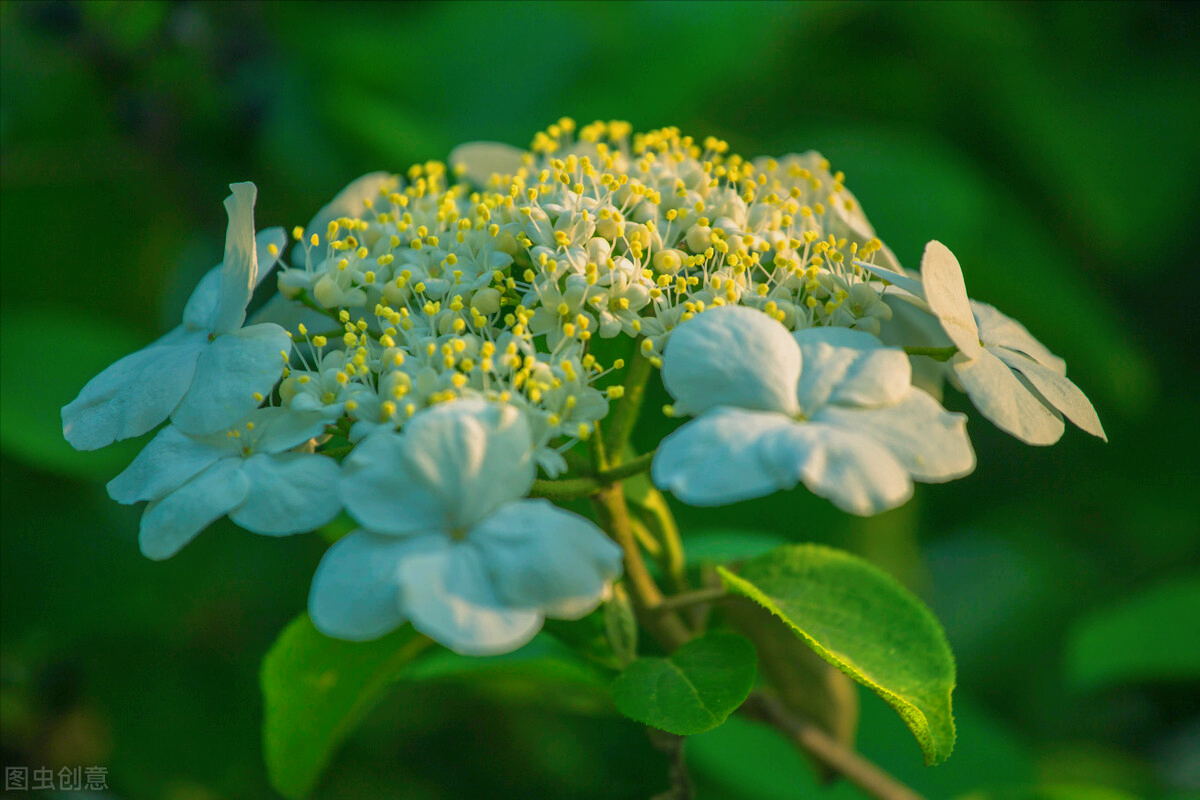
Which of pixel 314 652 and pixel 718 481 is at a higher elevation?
pixel 718 481

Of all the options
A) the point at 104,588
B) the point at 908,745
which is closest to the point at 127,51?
the point at 104,588

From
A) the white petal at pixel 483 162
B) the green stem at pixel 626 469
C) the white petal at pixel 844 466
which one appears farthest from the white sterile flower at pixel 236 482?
the white petal at pixel 483 162

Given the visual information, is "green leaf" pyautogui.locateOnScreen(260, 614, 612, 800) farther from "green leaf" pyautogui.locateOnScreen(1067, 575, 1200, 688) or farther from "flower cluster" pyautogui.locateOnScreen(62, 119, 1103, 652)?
"green leaf" pyautogui.locateOnScreen(1067, 575, 1200, 688)

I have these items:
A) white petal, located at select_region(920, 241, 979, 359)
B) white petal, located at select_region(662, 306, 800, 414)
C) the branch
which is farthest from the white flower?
the branch

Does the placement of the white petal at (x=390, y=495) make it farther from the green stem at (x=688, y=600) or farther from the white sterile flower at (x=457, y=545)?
the green stem at (x=688, y=600)

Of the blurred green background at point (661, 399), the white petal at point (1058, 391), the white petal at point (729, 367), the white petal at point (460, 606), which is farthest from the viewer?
the blurred green background at point (661, 399)

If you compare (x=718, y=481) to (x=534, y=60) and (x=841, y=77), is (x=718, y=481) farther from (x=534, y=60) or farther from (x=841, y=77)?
(x=841, y=77)
